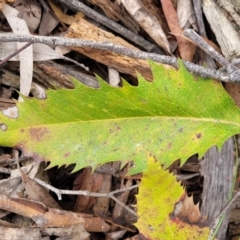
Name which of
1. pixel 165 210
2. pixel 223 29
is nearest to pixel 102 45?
pixel 223 29

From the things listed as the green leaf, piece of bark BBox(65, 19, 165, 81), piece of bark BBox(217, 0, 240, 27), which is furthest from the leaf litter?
piece of bark BBox(217, 0, 240, 27)

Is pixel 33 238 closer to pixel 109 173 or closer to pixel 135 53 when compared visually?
pixel 109 173

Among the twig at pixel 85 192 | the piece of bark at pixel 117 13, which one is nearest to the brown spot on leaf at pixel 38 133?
the twig at pixel 85 192

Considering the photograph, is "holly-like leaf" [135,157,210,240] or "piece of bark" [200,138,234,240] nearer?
"holly-like leaf" [135,157,210,240]

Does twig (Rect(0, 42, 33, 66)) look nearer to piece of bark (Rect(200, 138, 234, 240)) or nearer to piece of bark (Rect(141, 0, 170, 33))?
piece of bark (Rect(141, 0, 170, 33))

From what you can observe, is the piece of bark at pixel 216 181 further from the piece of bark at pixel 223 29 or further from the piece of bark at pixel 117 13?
the piece of bark at pixel 117 13

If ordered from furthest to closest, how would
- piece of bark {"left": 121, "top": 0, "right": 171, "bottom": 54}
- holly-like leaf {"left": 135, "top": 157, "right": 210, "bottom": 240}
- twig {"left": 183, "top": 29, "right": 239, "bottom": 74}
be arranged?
piece of bark {"left": 121, "top": 0, "right": 171, "bottom": 54} < twig {"left": 183, "top": 29, "right": 239, "bottom": 74} < holly-like leaf {"left": 135, "top": 157, "right": 210, "bottom": 240}
